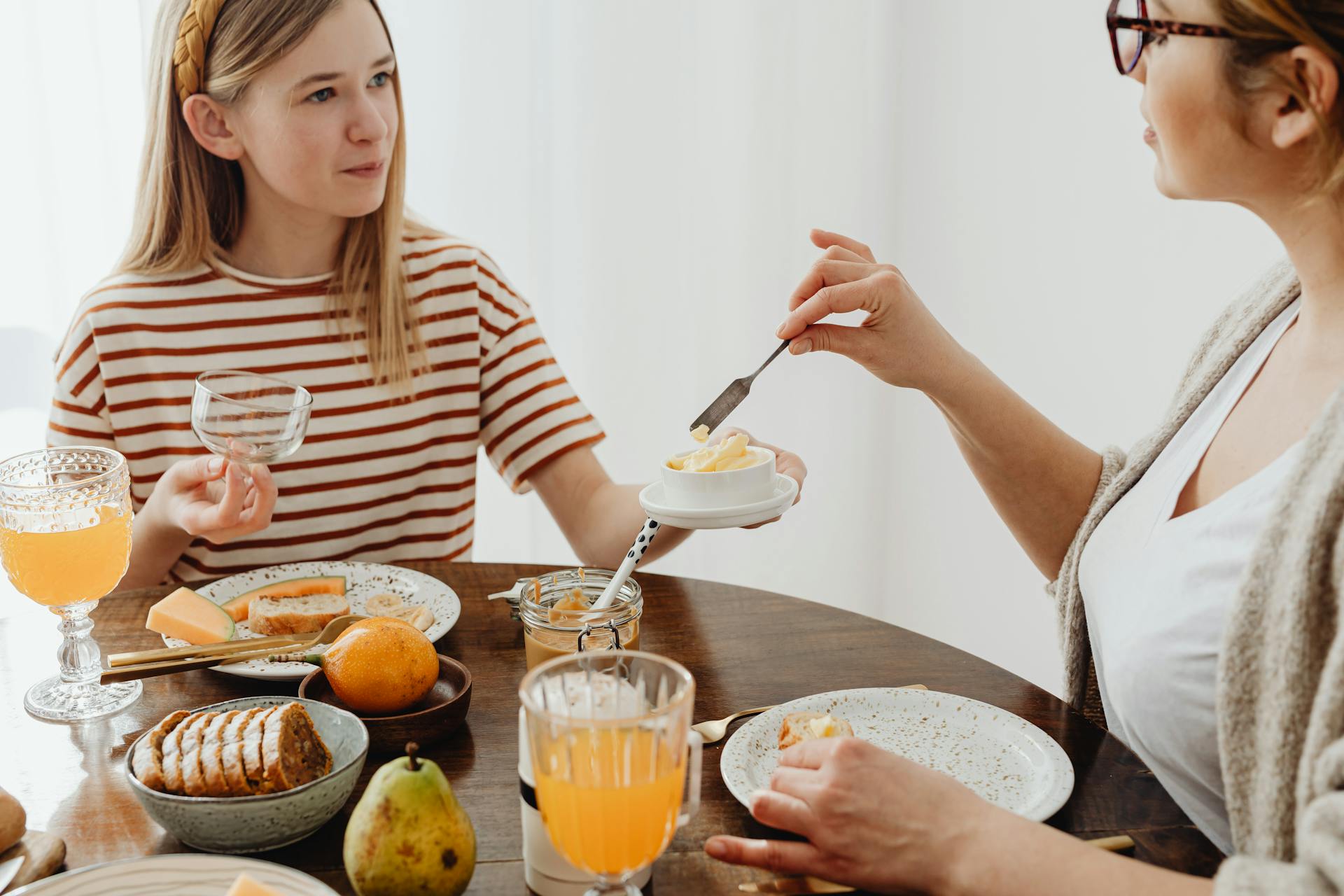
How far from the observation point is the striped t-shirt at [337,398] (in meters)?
1.96

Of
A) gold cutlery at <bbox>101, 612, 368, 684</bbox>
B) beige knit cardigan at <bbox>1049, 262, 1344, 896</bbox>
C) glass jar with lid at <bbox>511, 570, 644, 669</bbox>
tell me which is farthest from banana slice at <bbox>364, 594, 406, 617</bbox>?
beige knit cardigan at <bbox>1049, 262, 1344, 896</bbox>

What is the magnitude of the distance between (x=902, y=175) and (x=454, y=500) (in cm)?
175

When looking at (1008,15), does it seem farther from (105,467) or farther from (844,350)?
(105,467)

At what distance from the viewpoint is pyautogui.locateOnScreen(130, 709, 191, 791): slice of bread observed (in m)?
1.01

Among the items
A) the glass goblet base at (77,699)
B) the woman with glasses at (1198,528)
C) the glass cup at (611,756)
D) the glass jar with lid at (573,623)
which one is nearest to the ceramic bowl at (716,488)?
the glass jar with lid at (573,623)

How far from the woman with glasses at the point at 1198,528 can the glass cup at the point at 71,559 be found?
0.77m

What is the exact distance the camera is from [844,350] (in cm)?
157

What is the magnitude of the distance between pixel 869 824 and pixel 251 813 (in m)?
0.51

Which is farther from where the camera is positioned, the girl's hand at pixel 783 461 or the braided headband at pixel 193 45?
the braided headband at pixel 193 45

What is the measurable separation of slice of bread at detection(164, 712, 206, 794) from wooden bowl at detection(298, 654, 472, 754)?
0.51ft

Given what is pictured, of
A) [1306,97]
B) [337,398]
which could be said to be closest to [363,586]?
[337,398]

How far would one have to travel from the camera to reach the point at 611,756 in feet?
2.74

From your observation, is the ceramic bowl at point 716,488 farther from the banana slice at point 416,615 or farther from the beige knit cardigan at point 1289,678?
the beige knit cardigan at point 1289,678

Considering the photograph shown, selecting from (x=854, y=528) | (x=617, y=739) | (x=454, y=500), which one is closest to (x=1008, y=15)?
(x=854, y=528)
